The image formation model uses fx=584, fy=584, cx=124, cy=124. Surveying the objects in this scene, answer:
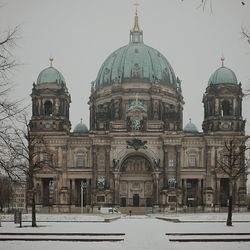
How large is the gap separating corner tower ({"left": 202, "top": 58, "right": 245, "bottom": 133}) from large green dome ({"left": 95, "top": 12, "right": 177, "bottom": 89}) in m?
13.7

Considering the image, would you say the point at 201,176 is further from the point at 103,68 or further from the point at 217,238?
the point at 217,238

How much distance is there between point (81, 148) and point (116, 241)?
229 ft

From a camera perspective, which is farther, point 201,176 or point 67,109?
point 67,109

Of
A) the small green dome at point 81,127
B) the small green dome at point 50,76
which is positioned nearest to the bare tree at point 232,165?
the small green dome at point 50,76

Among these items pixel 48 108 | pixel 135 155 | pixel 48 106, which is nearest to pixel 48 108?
pixel 48 108

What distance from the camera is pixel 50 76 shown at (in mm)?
104500

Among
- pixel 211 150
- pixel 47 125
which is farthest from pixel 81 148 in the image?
pixel 211 150

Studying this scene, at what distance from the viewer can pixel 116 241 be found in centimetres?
3316

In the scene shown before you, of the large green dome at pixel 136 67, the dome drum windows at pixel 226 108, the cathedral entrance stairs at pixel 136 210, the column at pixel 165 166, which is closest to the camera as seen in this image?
the cathedral entrance stairs at pixel 136 210

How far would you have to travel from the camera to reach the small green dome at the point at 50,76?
10412 cm

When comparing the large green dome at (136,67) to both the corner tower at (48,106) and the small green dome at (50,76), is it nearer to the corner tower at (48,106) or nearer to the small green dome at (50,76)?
the small green dome at (50,76)

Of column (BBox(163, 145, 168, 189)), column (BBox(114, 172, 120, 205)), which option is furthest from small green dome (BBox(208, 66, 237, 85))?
column (BBox(114, 172, 120, 205))

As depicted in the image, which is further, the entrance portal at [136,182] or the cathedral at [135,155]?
the entrance portal at [136,182]

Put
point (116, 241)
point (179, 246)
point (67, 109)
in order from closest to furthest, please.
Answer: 1. point (179, 246)
2. point (116, 241)
3. point (67, 109)
